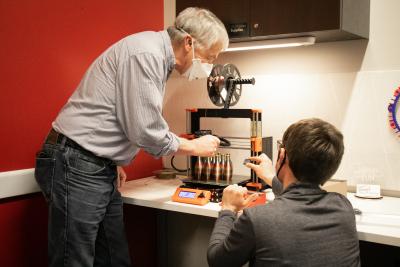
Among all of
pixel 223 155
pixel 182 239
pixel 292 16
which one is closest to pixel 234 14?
pixel 292 16

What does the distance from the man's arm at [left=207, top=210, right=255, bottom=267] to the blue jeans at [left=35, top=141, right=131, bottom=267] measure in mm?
538

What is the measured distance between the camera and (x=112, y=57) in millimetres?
1589

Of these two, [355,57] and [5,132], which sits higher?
[355,57]

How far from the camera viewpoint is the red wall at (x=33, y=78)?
180 cm

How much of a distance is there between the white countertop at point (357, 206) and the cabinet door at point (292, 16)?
0.80 m

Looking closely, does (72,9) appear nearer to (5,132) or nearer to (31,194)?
(5,132)

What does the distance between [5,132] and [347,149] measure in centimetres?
163

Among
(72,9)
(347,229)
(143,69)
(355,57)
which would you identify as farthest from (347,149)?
(72,9)

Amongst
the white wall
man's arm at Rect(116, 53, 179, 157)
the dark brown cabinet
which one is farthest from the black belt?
the white wall

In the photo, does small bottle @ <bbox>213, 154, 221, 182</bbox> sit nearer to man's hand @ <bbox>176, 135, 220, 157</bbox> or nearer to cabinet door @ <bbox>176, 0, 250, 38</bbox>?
man's hand @ <bbox>176, 135, 220, 157</bbox>

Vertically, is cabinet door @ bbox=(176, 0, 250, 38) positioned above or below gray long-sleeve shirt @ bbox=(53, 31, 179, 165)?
above

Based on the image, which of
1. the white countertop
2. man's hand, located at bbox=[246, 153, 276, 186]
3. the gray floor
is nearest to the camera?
the white countertop

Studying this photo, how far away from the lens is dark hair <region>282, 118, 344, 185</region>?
1.22 m

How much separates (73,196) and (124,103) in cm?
40
